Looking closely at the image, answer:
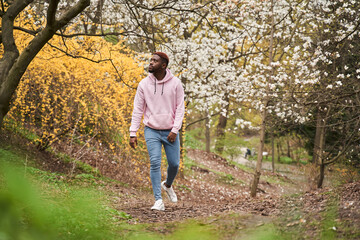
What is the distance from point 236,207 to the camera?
5.51 meters

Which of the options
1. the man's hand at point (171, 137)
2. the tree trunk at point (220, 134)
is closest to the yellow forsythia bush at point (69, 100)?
the man's hand at point (171, 137)

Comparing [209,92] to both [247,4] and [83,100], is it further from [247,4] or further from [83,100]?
[83,100]

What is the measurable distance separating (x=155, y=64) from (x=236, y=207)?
96.1 inches

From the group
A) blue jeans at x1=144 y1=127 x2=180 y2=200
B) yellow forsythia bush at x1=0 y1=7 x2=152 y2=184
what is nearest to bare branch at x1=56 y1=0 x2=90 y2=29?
blue jeans at x1=144 y1=127 x2=180 y2=200

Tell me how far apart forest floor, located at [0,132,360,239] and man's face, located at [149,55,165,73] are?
189 cm

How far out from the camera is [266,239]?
2.97 ft

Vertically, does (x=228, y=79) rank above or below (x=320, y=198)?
above

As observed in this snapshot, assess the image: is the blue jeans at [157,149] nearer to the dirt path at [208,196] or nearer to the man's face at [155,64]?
the dirt path at [208,196]

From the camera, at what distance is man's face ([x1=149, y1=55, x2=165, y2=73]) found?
4.86 metres

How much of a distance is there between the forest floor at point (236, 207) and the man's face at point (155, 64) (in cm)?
189

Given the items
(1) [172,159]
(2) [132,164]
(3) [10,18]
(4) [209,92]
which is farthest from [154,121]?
(4) [209,92]

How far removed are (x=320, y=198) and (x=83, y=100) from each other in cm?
561

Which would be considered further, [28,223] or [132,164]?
[132,164]

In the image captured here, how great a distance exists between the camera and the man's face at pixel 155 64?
4.86 meters
